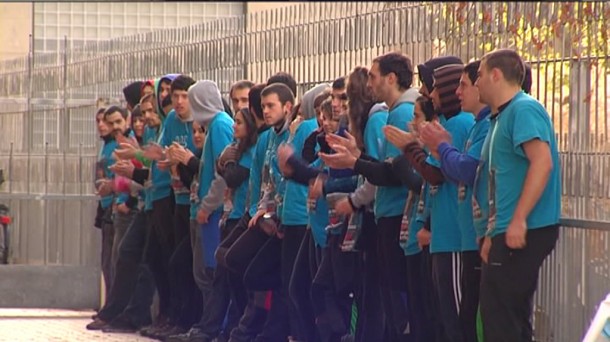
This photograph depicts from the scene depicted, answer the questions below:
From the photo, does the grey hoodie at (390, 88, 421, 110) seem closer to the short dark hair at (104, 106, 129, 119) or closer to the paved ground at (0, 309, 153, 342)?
the paved ground at (0, 309, 153, 342)

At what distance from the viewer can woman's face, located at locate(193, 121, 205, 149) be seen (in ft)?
46.8

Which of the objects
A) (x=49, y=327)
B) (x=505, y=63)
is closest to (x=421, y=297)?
(x=505, y=63)

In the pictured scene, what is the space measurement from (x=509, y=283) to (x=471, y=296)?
2.01 ft

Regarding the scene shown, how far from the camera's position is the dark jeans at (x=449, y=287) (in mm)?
9680

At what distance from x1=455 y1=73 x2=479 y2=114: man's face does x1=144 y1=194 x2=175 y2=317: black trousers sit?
222 inches

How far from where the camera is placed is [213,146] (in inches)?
542

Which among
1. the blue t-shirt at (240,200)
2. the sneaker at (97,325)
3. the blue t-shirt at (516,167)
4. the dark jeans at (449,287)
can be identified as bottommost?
the sneaker at (97,325)

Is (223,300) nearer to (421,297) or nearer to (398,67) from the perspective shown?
(398,67)

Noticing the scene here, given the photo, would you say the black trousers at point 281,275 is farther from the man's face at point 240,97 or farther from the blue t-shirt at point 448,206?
the blue t-shirt at point 448,206

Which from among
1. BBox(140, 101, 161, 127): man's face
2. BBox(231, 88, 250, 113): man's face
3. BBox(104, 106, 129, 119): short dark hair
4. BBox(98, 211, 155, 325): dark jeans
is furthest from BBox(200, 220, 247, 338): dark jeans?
BBox(104, 106, 129, 119): short dark hair

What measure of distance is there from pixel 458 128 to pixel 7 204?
31.5 ft

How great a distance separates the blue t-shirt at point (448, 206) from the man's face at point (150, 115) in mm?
6014

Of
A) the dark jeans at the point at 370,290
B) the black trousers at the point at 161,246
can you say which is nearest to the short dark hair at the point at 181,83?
the black trousers at the point at 161,246

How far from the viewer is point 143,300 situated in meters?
16.2
